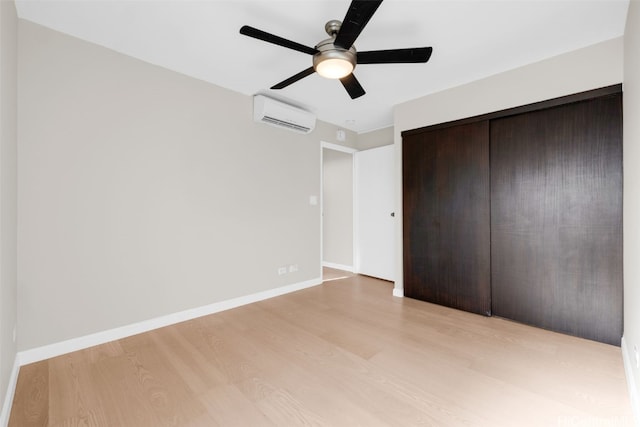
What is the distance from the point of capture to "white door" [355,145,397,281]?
424 cm

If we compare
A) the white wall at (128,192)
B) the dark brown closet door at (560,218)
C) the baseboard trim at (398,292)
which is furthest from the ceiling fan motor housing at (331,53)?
the baseboard trim at (398,292)

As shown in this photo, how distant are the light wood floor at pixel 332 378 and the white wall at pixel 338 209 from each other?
7.49ft

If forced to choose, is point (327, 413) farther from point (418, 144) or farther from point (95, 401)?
point (418, 144)

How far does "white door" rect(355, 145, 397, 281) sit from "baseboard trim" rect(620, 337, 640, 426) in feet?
8.03

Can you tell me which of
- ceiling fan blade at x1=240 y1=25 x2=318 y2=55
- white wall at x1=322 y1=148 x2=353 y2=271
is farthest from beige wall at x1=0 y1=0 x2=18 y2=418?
white wall at x1=322 y1=148 x2=353 y2=271

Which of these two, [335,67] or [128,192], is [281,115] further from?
[128,192]

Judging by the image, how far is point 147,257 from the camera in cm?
256

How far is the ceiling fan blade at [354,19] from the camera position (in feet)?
4.72

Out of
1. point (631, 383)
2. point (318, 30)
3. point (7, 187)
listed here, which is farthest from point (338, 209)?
point (7, 187)

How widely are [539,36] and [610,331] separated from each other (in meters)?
2.36

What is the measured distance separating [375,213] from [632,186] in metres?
2.87

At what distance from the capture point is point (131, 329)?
2.46 metres

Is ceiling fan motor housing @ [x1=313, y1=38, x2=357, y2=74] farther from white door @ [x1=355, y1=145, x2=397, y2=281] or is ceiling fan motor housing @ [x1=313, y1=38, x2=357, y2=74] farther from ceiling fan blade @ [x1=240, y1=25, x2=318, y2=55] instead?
white door @ [x1=355, y1=145, x2=397, y2=281]

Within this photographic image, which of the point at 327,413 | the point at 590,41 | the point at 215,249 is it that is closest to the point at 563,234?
the point at 590,41
